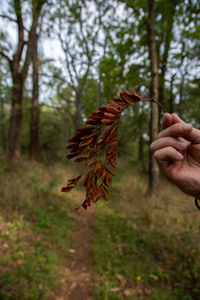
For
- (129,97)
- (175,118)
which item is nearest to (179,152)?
(175,118)

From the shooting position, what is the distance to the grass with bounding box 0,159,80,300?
3.13m

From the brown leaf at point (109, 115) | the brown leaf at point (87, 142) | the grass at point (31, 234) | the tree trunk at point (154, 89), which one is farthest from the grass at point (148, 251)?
the brown leaf at point (109, 115)

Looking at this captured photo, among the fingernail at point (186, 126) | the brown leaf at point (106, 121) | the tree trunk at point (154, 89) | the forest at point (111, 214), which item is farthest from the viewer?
the tree trunk at point (154, 89)

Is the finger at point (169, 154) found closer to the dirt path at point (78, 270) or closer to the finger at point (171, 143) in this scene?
the finger at point (171, 143)

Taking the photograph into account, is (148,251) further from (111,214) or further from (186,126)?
(186,126)

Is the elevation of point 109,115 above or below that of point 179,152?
above

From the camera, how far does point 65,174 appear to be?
9141 millimetres

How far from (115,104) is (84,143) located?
0.23 m

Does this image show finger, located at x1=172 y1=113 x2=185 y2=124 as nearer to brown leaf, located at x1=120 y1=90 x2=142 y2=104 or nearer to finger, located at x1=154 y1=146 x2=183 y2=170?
finger, located at x1=154 y1=146 x2=183 y2=170

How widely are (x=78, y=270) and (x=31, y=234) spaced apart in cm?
154

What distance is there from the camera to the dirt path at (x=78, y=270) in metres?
3.22

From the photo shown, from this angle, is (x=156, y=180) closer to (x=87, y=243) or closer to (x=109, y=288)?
(x=87, y=243)

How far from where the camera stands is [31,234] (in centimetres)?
443

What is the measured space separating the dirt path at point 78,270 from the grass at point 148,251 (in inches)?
8.0
